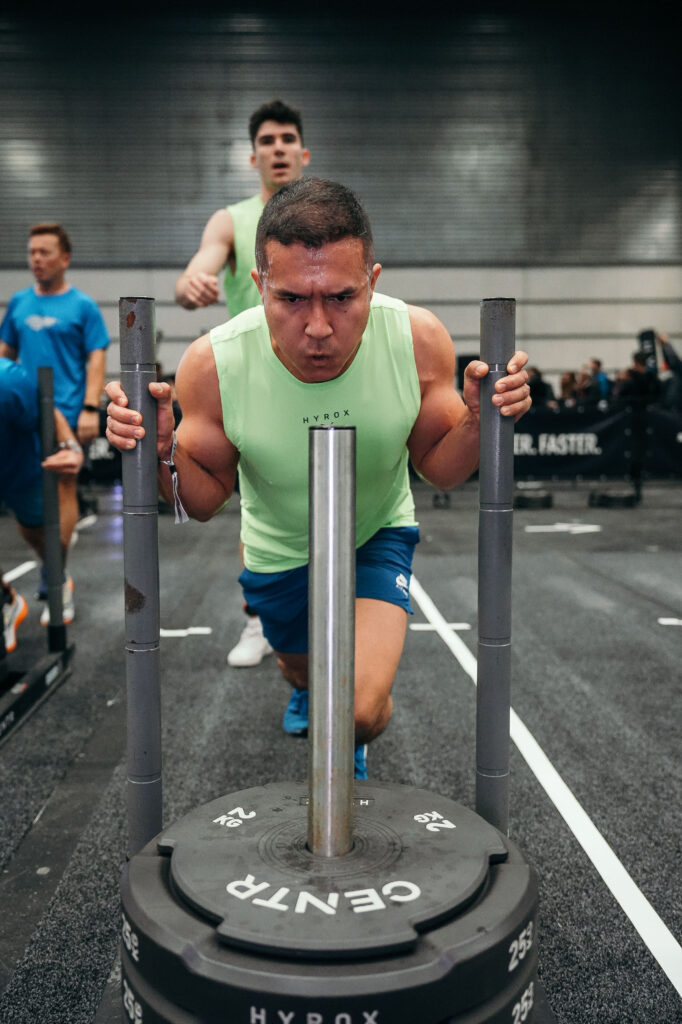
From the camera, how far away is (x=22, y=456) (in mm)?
3314

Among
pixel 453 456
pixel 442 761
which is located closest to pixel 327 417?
pixel 453 456

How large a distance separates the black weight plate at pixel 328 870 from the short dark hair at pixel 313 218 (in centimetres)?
86

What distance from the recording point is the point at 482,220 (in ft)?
39.4

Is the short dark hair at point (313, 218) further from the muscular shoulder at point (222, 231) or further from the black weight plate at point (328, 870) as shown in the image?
the muscular shoulder at point (222, 231)

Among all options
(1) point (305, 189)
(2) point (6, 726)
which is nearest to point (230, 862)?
(1) point (305, 189)

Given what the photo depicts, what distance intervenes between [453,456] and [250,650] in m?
1.80

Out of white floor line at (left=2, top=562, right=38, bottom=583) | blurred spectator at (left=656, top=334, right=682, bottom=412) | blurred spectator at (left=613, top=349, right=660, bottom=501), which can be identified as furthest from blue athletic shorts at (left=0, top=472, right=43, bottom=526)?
blurred spectator at (left=656, top=334, right=682, bottom=412)

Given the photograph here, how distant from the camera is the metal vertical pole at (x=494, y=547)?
1247mm

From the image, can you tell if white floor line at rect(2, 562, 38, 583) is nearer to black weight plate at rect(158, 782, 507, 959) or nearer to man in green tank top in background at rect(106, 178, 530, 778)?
man in green tank top in background at rect(106, 178, 530, 778)

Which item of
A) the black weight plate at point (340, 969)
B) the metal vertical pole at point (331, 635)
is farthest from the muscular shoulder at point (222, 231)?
the black weight plate at point (340, 969)

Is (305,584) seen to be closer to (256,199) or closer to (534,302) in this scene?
(256,199)

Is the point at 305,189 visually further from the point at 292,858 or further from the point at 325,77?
the point at 325,77

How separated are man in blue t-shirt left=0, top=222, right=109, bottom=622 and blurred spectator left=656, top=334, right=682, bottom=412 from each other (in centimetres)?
637

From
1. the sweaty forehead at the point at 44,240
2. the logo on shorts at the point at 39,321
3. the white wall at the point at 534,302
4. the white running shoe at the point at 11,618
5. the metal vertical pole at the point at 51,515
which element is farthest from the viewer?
the white wall at the point at 534,302
